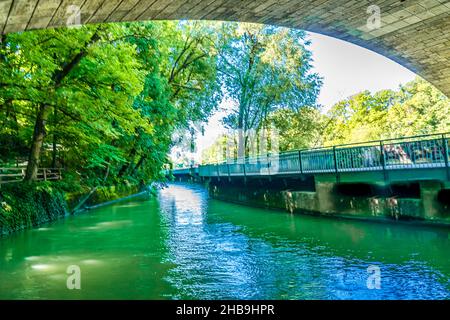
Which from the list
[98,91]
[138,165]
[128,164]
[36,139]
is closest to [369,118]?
[138,165]

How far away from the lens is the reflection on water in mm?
5918

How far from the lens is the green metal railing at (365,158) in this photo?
10.7 metres

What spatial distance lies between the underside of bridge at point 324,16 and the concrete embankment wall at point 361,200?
332cm

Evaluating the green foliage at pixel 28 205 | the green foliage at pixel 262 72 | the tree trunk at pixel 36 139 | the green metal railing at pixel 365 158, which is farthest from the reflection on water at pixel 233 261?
the green foliage at pixel 262 72

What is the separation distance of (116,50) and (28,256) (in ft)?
30.4

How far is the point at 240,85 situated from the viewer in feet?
93.1

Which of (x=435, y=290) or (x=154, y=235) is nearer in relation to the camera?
(x=435, y=290)

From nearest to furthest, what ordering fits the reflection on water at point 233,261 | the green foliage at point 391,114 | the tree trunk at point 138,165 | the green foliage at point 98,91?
1. the reflection on water at point 233,261
2. the green foliage at point 98,91
3. the tree trunk at point 138,165
4. the green foliage at point 391,114

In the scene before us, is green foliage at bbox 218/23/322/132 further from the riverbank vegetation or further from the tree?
the riverbank vegetation

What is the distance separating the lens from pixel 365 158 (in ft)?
40.8

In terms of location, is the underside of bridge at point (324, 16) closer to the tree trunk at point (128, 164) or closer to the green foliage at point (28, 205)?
the green foliage at point (28, 205)

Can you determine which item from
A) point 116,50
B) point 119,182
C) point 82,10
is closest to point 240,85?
point 119,182
